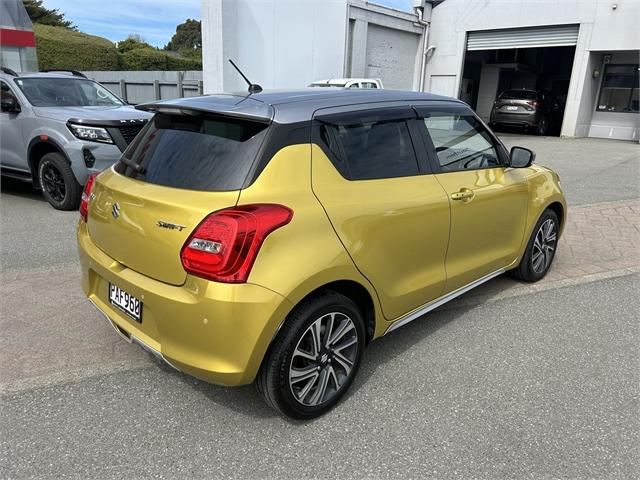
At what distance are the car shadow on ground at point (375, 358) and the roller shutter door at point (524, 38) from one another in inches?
699

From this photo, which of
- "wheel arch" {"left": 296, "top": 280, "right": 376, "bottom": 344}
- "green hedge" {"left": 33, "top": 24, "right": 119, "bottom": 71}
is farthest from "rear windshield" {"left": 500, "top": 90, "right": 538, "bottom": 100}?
"green hedge" {"left": 33, "top": 24, "right": 119, "bottom": 71}

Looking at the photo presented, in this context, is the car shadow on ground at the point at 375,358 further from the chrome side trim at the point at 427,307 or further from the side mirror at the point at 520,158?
the side mirror at the point at 520,158

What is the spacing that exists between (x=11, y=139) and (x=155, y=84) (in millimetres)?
12461

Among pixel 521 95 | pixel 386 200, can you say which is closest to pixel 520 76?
pixel 521 95

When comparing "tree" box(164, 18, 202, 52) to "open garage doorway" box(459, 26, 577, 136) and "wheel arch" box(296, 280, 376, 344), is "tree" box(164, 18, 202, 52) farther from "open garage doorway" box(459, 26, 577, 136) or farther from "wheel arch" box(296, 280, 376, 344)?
"wheel arch" box(296, 280, 376, 344)

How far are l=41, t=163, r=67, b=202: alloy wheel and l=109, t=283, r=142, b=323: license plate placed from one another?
471 cm

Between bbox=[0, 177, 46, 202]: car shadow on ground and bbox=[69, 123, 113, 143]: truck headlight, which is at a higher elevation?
bbox=[69, 123, 113, 143]: truck headlight

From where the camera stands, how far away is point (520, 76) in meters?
25.9

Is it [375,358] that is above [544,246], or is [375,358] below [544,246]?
below

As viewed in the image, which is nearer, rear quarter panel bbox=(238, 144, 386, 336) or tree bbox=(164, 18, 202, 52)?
rear quarter panel bbox=(238, 144, 386, 336)

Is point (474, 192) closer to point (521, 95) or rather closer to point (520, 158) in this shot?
point (520, 158)

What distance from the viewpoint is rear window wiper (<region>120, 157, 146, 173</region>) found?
277cm

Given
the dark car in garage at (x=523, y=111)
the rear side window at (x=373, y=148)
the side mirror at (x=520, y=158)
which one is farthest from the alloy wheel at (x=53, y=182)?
the dark car in garage at (x=523, y=111)

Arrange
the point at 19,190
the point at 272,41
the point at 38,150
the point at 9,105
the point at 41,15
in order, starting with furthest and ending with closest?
the point at 41,15 < the point at 272,41 < the point at 19,190 < the point at 9,105 < the point at 38,150
